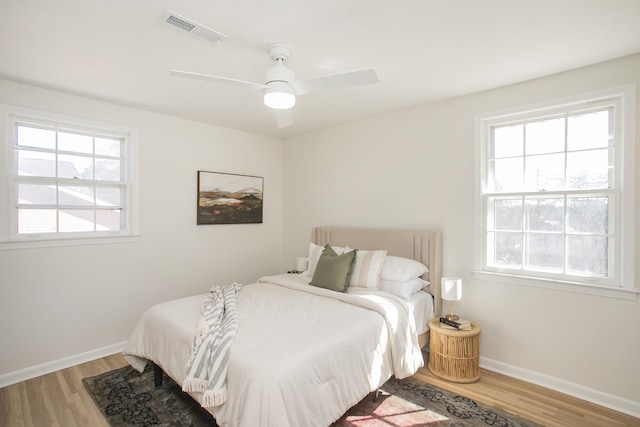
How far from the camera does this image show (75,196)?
315 centimetres

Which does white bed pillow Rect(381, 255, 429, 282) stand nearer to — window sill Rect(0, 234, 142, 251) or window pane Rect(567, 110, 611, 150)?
window pane Rect(567, 110, 611, 150)

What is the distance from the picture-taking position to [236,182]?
4.31 metres

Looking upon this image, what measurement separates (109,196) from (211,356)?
95.2 inches

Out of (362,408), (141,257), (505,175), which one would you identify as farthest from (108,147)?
(505,175)

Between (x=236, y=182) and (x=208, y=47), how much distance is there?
233 cm

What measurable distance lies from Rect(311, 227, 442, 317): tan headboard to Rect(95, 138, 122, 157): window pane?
266 centimetres

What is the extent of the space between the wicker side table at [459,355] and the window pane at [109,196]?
11.5 feet

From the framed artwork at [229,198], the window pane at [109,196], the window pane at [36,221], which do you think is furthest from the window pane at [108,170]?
the framed artwork at [229,198]

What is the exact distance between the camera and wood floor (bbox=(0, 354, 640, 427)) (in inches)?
86.5

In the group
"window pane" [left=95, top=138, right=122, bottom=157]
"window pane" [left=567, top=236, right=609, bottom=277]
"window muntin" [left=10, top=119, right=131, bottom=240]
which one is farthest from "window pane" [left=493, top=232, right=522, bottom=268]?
"window pane" [left=95, top=138, right=122, bottom=157]

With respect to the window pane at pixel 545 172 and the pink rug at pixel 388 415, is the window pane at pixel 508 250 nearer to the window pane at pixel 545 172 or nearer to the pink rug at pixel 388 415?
the window pane at pixel 545 172

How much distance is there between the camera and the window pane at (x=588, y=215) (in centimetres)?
246

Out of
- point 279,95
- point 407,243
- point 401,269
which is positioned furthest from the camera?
point 407,243

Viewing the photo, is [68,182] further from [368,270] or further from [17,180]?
[368,270]
